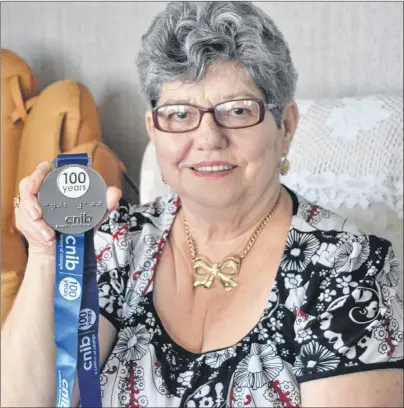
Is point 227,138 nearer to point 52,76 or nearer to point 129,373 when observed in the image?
point 52,76

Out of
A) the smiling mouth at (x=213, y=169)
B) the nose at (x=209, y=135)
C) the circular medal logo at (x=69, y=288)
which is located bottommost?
the circular medal logo at (x=69, y=288)

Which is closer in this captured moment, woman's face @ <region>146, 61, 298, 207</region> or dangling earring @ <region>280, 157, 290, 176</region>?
woman's face @ <region>146, 61, 298, 207</region>

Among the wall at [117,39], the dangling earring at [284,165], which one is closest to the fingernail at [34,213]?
the wall at [117,39]

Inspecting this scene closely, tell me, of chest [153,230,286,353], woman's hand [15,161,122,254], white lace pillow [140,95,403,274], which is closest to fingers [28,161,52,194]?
Result: woman's hand [15,161,122,254]

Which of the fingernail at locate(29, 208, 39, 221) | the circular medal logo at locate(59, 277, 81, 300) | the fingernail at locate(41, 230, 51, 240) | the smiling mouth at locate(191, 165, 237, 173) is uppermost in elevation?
the smiling mouth at locate(191, 165, 237, 173)

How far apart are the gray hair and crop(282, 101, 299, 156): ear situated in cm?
4

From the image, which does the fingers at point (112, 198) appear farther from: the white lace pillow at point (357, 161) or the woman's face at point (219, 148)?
the white lace pillow at point (357, 161)

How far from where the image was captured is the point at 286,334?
31.5 inches

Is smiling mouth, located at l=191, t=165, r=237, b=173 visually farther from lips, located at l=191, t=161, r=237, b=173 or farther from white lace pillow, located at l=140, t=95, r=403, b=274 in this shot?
white lace pillow, located at l=140, t=95, r=403, b=274

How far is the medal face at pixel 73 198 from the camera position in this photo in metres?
0.52

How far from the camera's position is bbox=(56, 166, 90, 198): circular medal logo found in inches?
20.6

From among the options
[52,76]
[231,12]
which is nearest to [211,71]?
[231,12]

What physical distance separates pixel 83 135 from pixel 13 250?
0.50 feet

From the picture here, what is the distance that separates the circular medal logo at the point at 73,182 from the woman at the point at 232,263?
228 millimetres
